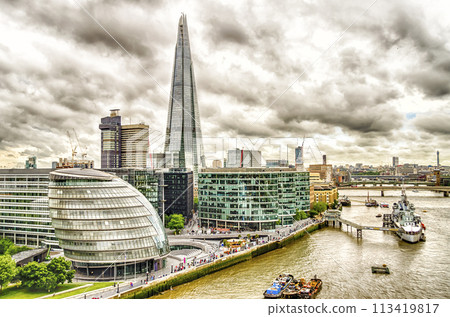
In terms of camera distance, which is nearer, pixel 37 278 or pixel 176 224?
pixel 37 278

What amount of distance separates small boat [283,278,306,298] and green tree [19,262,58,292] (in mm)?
7114

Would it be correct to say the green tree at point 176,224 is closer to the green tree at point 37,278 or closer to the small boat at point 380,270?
the green tree at point 37,278

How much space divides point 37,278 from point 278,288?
7413mm

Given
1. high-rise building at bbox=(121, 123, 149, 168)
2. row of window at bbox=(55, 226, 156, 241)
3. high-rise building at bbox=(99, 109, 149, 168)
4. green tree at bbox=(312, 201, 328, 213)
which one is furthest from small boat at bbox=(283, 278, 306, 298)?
high-rise building at bbox=(99, 109, 149, 168)

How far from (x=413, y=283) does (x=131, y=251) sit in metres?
10.5

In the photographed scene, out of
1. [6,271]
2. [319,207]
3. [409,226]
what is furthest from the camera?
[319,207]

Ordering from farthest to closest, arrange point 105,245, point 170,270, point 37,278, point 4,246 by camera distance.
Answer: point 4,246, point 170,270, point 105,245, point 37,278

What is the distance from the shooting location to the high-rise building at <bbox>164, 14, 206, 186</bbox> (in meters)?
48.5

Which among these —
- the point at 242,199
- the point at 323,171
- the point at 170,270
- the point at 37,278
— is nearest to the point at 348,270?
the point at 170,270

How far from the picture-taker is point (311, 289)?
10180mm

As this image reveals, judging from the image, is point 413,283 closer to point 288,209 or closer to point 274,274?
point 274,274

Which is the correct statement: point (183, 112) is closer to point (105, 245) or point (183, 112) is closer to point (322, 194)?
point (322, 194)

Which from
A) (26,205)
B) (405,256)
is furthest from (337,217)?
(26,205)

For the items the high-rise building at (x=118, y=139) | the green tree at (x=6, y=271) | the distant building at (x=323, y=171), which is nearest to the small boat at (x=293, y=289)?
the green tree at (x=6, y=271)
